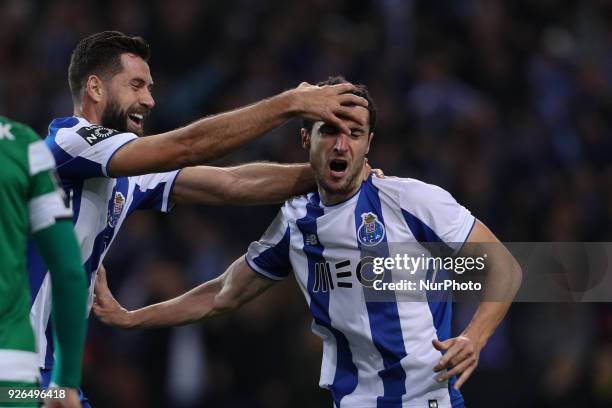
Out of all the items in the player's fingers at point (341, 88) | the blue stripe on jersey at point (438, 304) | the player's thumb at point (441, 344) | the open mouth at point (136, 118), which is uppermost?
the open mouth at point (136, 118)

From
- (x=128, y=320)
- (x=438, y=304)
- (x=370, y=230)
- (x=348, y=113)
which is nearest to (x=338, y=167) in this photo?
(x=370, y=230)

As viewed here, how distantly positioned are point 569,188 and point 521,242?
3.23 ft

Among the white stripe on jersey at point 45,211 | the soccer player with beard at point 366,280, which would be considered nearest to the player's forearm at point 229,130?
the soccer player with beard at point 366,280

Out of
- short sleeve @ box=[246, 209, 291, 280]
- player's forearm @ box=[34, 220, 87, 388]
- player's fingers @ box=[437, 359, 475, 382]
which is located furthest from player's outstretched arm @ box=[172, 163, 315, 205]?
player's forearm @ box=[34, 220, 87, 388]

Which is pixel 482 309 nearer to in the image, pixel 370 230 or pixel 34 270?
pixel 370 230

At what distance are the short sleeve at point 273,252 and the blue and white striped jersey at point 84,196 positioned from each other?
75 centimetres

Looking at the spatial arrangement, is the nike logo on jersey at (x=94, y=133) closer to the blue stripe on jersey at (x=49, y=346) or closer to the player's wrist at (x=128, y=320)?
the blue stripe on jersey at (x=49, y=346)

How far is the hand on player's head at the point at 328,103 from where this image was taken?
15.6 feet

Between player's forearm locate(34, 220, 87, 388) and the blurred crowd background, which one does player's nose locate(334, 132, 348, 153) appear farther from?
the blurred crowd background

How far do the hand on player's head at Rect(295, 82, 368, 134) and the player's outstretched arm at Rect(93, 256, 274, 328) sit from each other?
3.95ft

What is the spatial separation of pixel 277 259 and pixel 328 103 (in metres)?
1.12

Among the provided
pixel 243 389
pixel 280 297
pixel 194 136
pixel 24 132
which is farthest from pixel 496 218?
pixel 24 132

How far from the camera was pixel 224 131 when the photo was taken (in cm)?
480

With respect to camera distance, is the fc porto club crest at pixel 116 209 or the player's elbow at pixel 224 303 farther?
the player's elbow at pixel 224 303
